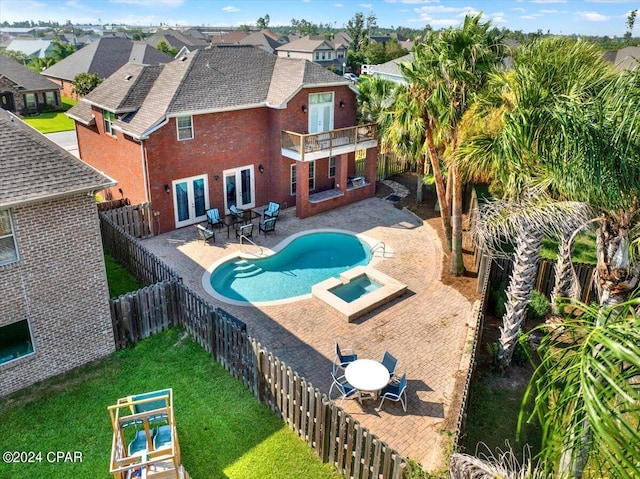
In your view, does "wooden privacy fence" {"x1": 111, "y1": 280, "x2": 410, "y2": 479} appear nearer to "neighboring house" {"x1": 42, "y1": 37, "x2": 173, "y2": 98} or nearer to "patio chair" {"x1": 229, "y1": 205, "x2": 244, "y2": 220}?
"patio chair" {"x1": 229, "y1": 205, "x2": 244, "y2": 220}

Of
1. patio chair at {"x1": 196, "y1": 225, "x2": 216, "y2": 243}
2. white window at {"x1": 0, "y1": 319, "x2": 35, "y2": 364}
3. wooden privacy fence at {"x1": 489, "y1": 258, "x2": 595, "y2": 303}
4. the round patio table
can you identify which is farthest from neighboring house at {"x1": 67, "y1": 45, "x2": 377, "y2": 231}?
the round patio table

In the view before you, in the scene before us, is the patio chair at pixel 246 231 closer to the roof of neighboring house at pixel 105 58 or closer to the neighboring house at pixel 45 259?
the neighboring house at pixel 45 259

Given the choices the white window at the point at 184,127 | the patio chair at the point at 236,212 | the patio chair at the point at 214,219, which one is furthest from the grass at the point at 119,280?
the white window at the point at 184,127

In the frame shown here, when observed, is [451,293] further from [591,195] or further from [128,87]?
[128,87]

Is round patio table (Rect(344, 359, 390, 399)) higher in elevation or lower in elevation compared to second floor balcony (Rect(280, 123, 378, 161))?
lower

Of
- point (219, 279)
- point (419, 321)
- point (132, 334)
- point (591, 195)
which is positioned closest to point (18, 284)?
point (132, 334)

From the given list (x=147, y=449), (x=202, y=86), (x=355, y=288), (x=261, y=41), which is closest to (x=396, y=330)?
(x=355, y=288)

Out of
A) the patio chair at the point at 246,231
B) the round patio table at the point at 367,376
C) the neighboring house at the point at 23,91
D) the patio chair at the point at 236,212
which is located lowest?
the patio chair at the point at 246,231
